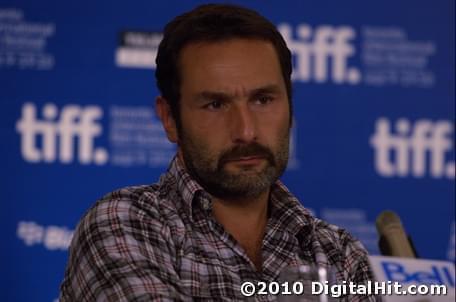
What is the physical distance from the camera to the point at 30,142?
10.4 feet

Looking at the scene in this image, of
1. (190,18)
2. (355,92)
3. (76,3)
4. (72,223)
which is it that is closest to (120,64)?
(76,3)

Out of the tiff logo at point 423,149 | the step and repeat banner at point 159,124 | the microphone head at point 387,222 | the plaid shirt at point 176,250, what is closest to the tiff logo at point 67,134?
the step and repeat banner at point 159,124

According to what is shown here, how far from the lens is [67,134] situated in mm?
3217

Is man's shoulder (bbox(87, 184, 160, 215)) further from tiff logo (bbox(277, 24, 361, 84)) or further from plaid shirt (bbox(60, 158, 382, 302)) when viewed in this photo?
tiff logo (bbox(277, 24, 361, 84))

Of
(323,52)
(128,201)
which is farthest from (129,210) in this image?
(323,52)

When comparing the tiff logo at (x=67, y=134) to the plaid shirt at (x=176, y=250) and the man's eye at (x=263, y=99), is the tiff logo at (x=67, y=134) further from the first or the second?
the man's eye at (x=263, y=99)

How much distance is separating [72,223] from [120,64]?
22.5 inches

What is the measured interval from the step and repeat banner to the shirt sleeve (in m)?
1.40

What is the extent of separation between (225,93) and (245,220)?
0.92 feet

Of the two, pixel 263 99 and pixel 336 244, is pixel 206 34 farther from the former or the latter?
pixel 336 244

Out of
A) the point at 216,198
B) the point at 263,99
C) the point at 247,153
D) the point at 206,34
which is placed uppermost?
the point at 206,34

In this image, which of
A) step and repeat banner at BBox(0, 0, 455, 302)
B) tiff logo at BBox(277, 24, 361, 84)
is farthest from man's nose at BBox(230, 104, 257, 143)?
tiff logo at BBox(277, 24, 361, 84)

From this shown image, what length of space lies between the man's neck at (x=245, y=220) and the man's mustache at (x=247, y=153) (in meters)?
0.11

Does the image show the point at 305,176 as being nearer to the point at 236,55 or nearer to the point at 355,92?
the point at 355,92
